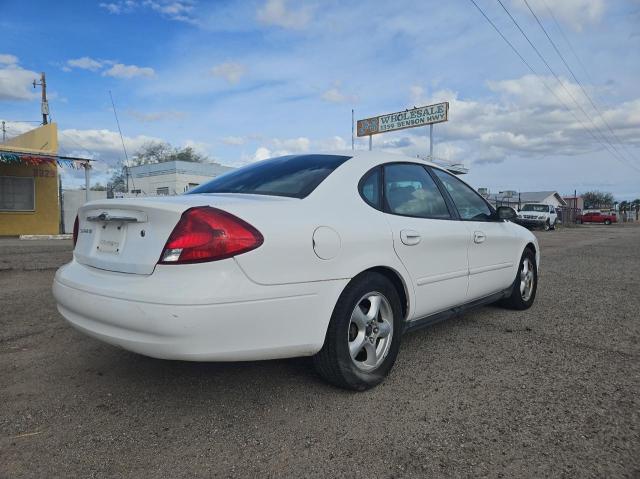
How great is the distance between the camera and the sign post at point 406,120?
1261 inches

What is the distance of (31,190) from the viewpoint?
16578mm

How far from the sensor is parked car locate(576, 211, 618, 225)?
4993 centimetres

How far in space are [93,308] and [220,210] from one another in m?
0.88

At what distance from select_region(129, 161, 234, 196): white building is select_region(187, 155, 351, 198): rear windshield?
31.3 m

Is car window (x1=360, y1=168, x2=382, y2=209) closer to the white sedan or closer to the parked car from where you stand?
the white sedan

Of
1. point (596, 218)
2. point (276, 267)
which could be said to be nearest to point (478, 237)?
point (276, 267)

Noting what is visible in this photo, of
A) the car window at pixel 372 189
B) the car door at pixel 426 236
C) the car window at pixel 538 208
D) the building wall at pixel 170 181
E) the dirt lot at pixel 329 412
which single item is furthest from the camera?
the building wall at pixel 170 181

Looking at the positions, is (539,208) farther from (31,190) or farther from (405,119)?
(31,190)

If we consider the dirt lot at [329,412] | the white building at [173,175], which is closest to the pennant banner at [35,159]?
the dirt lot at [329,412]

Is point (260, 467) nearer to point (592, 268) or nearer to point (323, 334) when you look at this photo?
point (323, 334)

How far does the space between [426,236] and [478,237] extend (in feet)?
3.02

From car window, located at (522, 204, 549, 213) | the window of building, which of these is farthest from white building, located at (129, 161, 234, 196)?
car window, located at (522, 204, 549, 213)

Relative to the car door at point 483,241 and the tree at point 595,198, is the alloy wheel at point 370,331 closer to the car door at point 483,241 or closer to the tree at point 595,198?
the car door at point 483,241

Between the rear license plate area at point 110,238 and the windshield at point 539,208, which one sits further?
the windshield at point 539,208
